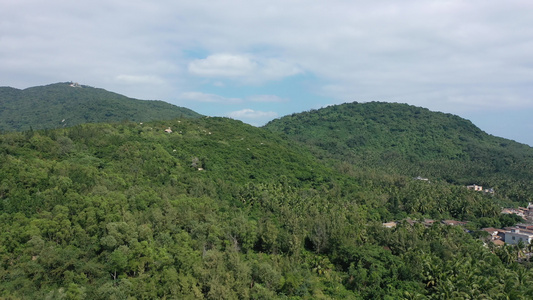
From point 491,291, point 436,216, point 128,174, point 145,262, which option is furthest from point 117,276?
Result: point 436,216

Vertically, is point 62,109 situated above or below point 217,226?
above

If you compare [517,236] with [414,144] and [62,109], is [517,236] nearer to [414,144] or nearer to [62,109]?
[414,144]

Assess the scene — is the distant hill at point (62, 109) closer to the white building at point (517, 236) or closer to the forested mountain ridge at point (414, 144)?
the forested mountain ridge at point (414, 144)

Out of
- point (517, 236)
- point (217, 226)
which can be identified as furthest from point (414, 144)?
point (217, 226)

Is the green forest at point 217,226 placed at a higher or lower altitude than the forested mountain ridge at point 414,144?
lower

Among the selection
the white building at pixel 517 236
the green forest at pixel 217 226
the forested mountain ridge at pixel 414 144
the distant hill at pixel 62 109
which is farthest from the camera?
the distant hill at pixel 62 109

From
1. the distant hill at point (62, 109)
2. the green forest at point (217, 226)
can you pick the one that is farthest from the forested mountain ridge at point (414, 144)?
the distant hill at point (62, 109)

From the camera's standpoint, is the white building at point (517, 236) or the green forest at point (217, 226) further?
the white building at point (517, 236)
